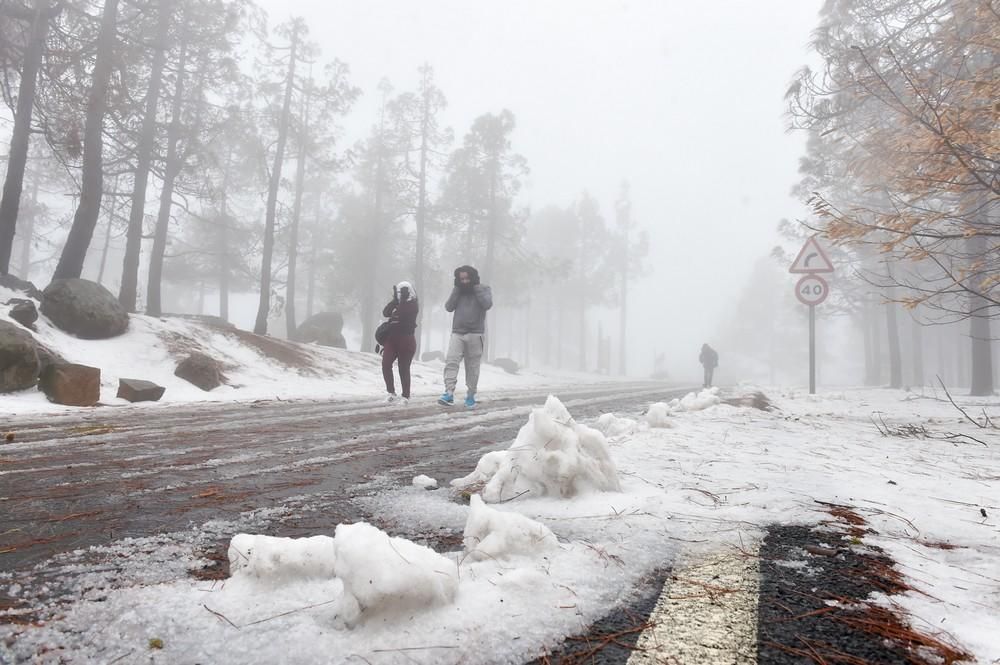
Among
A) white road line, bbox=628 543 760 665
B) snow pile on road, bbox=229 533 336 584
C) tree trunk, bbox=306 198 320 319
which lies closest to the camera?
white road line, bbox=628 543 760 665

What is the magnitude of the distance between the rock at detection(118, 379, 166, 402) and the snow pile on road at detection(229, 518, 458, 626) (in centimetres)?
736

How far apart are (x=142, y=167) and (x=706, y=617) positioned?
18.0 meters

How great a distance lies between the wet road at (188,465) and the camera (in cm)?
194

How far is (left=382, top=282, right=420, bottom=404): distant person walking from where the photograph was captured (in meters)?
8.17

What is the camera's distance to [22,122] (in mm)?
10961

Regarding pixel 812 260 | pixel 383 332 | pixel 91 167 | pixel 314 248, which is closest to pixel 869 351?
pixel 812 260

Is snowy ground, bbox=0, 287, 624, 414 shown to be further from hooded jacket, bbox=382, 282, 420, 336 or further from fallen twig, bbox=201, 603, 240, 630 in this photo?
fallen twig, bbox=201, 603, 240, 630

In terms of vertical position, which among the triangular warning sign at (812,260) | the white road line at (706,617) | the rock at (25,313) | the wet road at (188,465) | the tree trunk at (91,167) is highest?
the tree trunk at (91,167)

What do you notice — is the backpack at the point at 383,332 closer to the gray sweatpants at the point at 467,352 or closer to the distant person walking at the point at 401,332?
the distant person walking at the point at 401,332

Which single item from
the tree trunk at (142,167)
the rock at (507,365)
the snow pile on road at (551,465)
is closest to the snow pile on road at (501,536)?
the snow pile on road at (551,465)

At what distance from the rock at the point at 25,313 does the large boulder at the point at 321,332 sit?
40.6 ft

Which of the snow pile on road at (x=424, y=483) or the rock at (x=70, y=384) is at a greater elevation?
the rock at (x=70, y=384)

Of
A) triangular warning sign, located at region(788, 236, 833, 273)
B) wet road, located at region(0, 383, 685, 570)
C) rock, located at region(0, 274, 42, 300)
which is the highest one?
triangular warning sign, located at region(788, 236, 833, 273)

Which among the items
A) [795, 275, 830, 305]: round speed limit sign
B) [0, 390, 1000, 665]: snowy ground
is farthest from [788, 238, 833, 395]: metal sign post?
[0, 390, 1000, 665]: snowy ground
